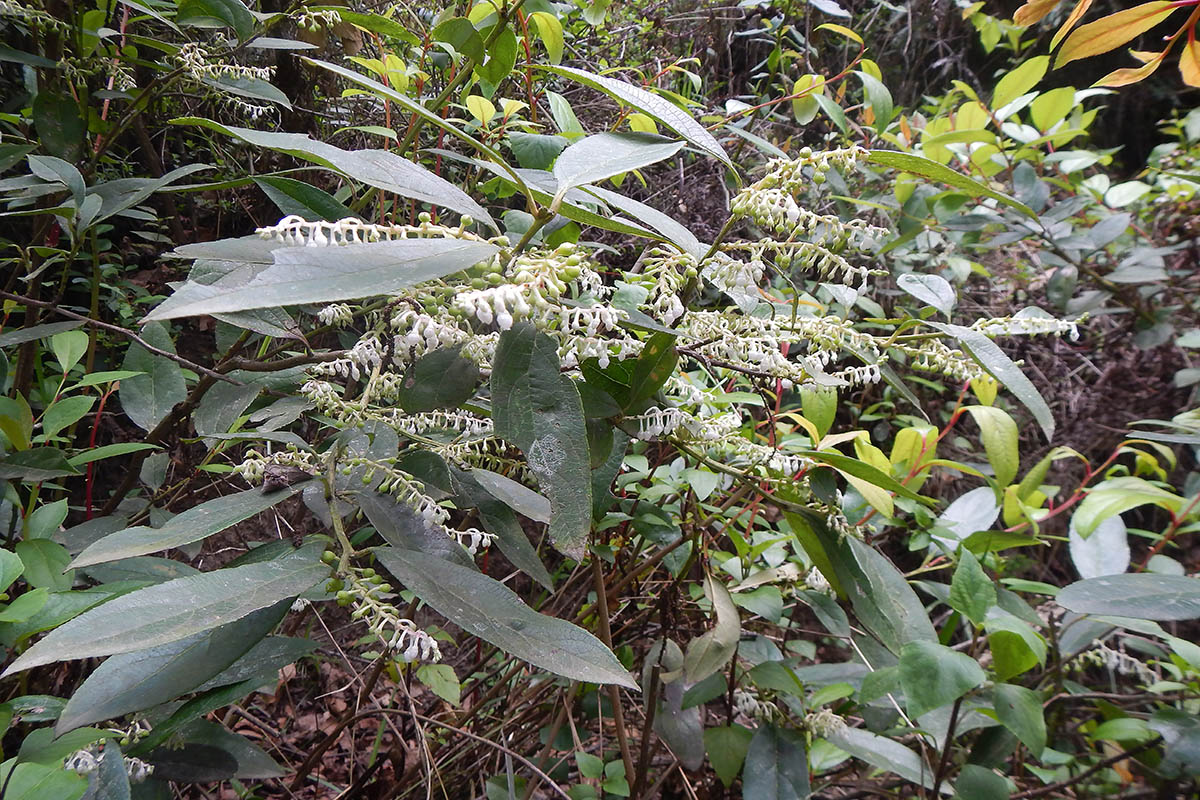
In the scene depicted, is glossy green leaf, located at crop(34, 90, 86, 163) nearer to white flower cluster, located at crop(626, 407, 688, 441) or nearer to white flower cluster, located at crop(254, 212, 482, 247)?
white flower cluster, located at crop(254, 212, 482, 247)

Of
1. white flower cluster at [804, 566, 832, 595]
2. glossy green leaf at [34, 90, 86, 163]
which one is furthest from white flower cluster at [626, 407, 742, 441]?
glossy green leaf at [34, 90, 86, 163]

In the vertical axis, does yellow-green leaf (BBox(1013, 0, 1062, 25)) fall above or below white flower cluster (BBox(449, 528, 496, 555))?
above

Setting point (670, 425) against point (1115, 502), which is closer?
point (670, 425)

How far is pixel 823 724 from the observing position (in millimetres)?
824

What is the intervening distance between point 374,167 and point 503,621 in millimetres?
339

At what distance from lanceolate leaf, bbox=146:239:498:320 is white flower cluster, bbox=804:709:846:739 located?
0.76 metres

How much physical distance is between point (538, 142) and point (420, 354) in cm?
41

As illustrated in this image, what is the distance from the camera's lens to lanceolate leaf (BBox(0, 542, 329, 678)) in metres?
0.35

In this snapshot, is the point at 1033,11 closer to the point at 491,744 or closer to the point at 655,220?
the point at 655,220

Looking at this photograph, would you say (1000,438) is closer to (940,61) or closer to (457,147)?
(457,147)

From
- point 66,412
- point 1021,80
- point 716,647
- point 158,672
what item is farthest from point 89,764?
point 1021,80

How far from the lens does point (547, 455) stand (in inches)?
17.5

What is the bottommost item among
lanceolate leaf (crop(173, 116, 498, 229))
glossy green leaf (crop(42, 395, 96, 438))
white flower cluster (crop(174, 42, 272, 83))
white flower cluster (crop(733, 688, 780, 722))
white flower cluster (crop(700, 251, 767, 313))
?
white flower cluster (crop(733, 688, 780, 722))

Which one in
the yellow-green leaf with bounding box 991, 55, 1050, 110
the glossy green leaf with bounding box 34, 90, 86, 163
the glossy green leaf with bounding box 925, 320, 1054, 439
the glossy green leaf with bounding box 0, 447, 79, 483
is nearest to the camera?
the glossy green leaf with bounding box 925, 320, 1054, 439
